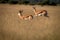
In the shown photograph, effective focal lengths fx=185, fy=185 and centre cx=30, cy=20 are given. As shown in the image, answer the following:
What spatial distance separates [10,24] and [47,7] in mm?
622

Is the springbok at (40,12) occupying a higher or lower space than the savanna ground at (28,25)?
higher

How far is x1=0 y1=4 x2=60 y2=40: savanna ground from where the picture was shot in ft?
8.56

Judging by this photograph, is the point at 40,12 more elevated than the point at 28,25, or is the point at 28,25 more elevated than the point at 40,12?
the point at 40,12

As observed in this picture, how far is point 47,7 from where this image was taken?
9.34 ft

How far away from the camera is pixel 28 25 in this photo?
2.72 meters

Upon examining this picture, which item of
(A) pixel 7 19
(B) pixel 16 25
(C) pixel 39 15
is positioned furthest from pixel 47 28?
(A) pixel 7 19

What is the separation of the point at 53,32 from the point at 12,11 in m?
0.75

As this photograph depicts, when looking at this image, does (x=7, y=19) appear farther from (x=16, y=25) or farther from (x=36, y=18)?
(x=36, y=18)

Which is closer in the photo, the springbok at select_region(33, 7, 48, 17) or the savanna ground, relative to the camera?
the savanna ground

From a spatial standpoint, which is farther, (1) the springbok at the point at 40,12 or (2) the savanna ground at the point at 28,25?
(1) the springbok at the point at 40,12

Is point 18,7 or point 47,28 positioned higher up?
point 18,7

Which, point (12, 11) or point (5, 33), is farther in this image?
point (12, 11)

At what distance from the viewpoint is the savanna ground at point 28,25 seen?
261cm

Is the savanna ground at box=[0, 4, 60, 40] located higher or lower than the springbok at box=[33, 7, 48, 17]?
lower
